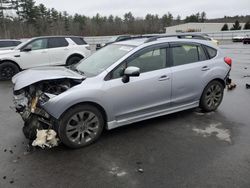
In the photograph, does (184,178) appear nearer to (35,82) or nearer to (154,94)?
(154,94)

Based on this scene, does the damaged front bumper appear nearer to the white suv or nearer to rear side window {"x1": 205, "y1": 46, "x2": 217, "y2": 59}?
rear side window {"x1": 205, "y1": 46, "x2": 217, "y2": 59}

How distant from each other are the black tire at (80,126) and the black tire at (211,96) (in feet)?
8.18

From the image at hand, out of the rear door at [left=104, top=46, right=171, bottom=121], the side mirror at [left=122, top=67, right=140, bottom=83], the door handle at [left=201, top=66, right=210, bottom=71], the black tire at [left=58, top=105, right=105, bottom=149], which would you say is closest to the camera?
the black tire at [left=58, top=105, right=105, bottom=149]

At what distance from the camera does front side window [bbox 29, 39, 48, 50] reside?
1070 cm

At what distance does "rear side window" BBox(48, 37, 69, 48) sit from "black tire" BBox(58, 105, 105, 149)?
7801mm

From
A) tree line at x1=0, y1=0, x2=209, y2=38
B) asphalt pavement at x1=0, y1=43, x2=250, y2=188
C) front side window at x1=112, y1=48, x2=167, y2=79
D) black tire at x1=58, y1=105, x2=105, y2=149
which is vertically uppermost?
tree line at x1=0, y1=0, x2=209, y2=38

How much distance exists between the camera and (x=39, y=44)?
10.8 m

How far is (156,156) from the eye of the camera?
12.4 feet

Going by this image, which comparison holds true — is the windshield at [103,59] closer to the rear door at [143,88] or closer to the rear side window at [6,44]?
the rear door at [143,88]

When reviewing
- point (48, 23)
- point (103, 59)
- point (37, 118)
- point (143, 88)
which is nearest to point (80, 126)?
point (37, 118)

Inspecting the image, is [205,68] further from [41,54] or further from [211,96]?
[41,54]

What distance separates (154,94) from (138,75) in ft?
1.97

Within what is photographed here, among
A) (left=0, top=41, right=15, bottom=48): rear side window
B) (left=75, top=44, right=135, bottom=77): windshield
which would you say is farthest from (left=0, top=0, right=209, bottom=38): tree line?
(left=75, top=44, right=135, bottom=77): windshield

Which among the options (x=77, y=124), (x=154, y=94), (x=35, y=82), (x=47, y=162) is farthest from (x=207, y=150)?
(x=35, y=82)
